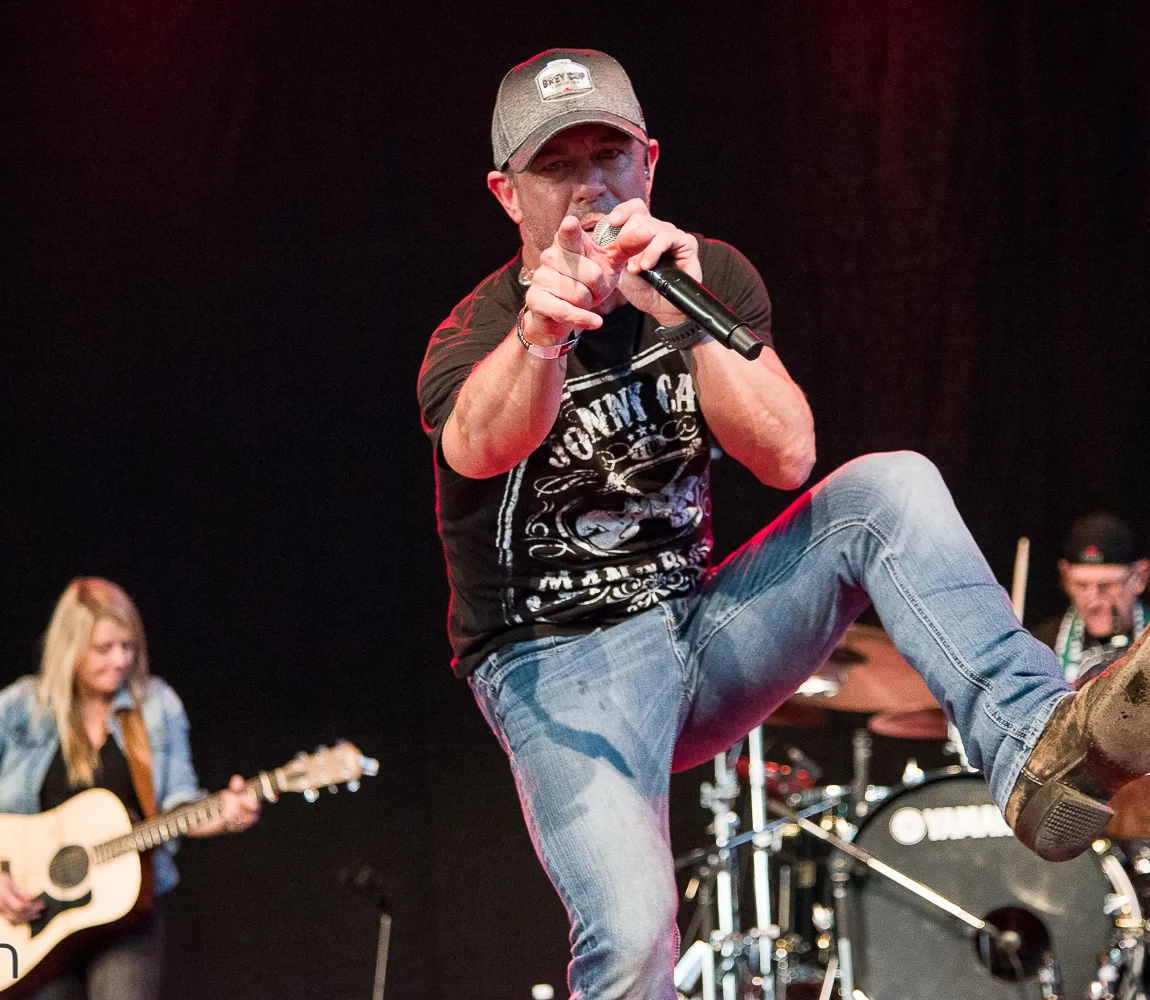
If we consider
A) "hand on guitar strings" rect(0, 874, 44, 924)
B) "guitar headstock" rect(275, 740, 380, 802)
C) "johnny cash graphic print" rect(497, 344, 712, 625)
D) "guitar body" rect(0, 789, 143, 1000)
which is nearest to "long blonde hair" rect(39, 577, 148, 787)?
"guitar body" rect(0, 789, 143, 1000)

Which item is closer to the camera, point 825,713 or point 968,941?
point 968,941

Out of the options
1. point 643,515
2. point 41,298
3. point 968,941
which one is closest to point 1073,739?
point 643,515

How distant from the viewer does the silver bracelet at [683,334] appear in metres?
1.92

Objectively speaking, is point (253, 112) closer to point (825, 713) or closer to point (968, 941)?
point (825, 713)

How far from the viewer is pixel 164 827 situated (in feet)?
13.3

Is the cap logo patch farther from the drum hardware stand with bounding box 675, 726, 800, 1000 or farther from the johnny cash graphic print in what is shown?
the drum hardware stand with bounding box 675, 726, 800, 1000

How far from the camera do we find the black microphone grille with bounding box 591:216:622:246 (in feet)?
5.96

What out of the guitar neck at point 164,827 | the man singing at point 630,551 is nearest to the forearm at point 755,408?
the man singing at point 630,551

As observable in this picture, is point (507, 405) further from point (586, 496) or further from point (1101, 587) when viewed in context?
point (1101, 587)

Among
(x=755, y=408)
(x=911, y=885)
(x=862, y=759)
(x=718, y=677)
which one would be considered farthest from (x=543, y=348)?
(x=862, y=759)

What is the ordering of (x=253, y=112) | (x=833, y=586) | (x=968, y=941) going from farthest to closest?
(x=253, y=112), (x=968, y=941), (x=833, y=586)

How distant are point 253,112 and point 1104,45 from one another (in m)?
2.88

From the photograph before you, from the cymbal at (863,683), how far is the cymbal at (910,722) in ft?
0.09

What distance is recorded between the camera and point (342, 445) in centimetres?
468
